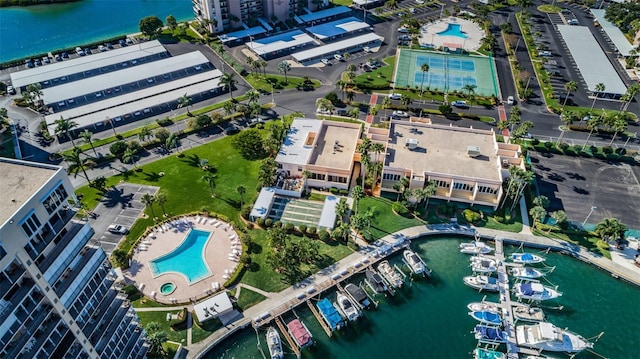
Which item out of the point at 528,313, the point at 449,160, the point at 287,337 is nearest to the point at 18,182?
the point at 287,337

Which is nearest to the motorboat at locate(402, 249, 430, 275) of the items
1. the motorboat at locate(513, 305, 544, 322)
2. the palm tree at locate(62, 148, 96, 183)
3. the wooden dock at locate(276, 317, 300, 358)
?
the motorboat at locate(513, 305, 544, 322)

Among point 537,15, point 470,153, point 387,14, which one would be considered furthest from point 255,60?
point 537,15

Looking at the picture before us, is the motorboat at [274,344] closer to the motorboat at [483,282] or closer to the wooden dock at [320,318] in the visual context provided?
the wooden dock at [320,318]

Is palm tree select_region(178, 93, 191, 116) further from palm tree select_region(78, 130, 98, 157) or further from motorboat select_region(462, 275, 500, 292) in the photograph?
motorboat select_region(462, 275, 500, 292)

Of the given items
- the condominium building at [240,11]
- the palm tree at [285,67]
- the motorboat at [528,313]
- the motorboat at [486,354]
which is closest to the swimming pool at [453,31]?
the condominium building at [240,11]

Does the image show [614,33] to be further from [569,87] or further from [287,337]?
[287,337]
